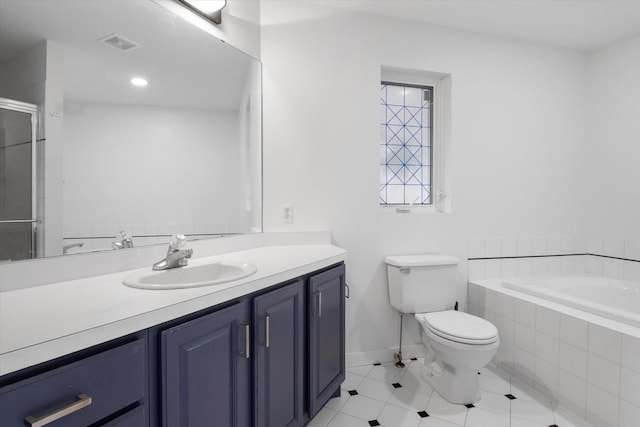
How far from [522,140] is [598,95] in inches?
31.4

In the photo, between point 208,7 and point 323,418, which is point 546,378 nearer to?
point 323,418

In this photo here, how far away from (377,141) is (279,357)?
1542 mm

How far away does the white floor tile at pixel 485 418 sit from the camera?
65.0 inches

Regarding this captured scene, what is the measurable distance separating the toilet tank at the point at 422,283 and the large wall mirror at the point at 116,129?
1.03 metres

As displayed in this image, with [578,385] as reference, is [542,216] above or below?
above

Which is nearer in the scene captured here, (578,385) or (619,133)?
(578,385)

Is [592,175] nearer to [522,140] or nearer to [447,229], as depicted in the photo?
[522,140]

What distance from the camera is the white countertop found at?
66 centimetres

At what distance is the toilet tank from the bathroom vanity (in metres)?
0.67

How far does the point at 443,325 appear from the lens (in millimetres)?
1834

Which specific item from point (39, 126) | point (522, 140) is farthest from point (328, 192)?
point (522, 140)

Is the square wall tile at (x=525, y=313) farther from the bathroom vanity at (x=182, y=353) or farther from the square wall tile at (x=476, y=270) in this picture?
the bathroom vanity at (x=182, y=353)

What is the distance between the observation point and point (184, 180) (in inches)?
63.4

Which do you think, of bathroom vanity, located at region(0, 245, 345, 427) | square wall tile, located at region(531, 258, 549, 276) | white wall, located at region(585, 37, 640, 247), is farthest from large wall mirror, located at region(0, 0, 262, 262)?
white wall, located at region(585, 37, 640, 247)
